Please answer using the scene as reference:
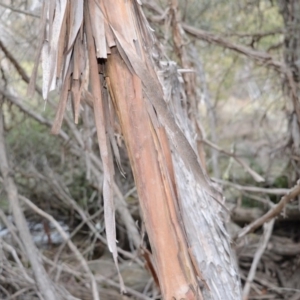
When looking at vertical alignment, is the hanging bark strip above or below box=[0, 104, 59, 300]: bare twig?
above

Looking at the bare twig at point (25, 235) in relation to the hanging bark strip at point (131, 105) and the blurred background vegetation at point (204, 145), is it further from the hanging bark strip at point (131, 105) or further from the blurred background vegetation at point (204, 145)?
the hanging bark strip at point (131, 105)

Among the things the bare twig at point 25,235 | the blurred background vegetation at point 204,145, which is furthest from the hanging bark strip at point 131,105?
the blurred background vegetation at point 204,145

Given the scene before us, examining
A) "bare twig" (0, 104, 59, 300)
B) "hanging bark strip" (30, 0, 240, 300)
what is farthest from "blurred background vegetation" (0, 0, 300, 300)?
"hanging bark strip" (30, 0, 240, 300)

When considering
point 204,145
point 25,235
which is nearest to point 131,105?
point 25,235

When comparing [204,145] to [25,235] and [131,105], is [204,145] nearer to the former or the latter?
[25,235]

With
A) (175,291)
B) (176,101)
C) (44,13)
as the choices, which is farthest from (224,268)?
(44,13)

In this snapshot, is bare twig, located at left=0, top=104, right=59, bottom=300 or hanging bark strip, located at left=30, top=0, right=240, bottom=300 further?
bare twig, located at left=0, top=104, right=59, bottom=300

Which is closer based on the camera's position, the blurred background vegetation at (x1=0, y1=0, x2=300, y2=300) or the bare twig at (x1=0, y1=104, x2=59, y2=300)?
the bare twig at (x1=0, y1=104, x2=59, y2=300)

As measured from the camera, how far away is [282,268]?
10.8 feet

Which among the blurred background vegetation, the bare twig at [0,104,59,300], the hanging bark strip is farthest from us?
the blurred background vegetation

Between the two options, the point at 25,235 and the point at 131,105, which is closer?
the point at 131,105

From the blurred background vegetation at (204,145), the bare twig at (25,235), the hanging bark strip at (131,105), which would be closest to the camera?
the hanging bark strip at (131,105)

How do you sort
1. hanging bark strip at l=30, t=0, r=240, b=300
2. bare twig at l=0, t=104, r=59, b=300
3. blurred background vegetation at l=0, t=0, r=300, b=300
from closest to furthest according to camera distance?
hanging bark strip at l=30, t=0, r=240, b=300, bare twig at l=0, t=104, r=59, b=300, blurred background vegetation at l=0, t=0, r=300, b=300

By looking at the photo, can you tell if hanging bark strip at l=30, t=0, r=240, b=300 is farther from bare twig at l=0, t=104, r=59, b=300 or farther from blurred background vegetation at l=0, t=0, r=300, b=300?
blurred background vegetation at l=0, t=0, r=300, b=300
